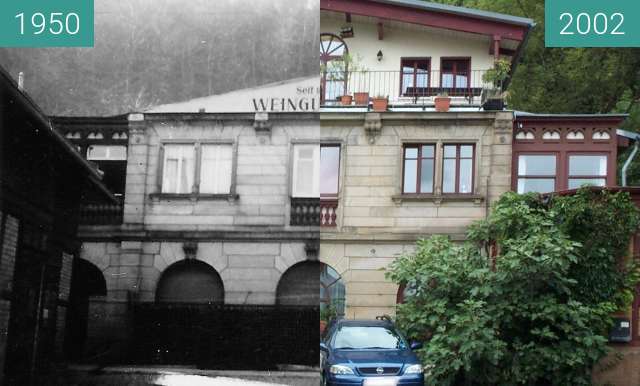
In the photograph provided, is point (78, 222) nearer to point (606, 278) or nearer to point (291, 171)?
point (291, 171)

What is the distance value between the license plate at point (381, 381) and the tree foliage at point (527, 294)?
4.95 feet

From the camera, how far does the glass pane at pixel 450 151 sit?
52.2ft

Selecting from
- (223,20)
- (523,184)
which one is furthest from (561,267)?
(223,20)

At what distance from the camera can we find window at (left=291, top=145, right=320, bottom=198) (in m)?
2.04

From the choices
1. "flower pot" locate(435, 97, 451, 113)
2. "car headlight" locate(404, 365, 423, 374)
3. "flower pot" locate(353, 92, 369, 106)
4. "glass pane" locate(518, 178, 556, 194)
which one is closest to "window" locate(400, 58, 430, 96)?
"flower pot" locate(435, 97, 451, 113)

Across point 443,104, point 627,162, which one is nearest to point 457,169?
point 443,104

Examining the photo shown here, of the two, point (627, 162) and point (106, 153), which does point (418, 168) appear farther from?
point (106, 153)

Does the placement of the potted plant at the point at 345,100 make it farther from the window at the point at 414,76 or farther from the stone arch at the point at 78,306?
the stone arch at the point at 78,306

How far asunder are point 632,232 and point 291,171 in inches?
514

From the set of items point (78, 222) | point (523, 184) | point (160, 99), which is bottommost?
point (78, 222)

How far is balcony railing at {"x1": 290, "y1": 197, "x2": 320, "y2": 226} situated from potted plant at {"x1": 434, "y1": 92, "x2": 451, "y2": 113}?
14.1 meters

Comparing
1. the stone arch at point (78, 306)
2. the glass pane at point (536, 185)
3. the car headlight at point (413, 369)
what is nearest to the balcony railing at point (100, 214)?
the stone arch at point (78, 306)

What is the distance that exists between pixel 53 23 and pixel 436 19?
1548 centimetres

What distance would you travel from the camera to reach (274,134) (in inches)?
79.7
